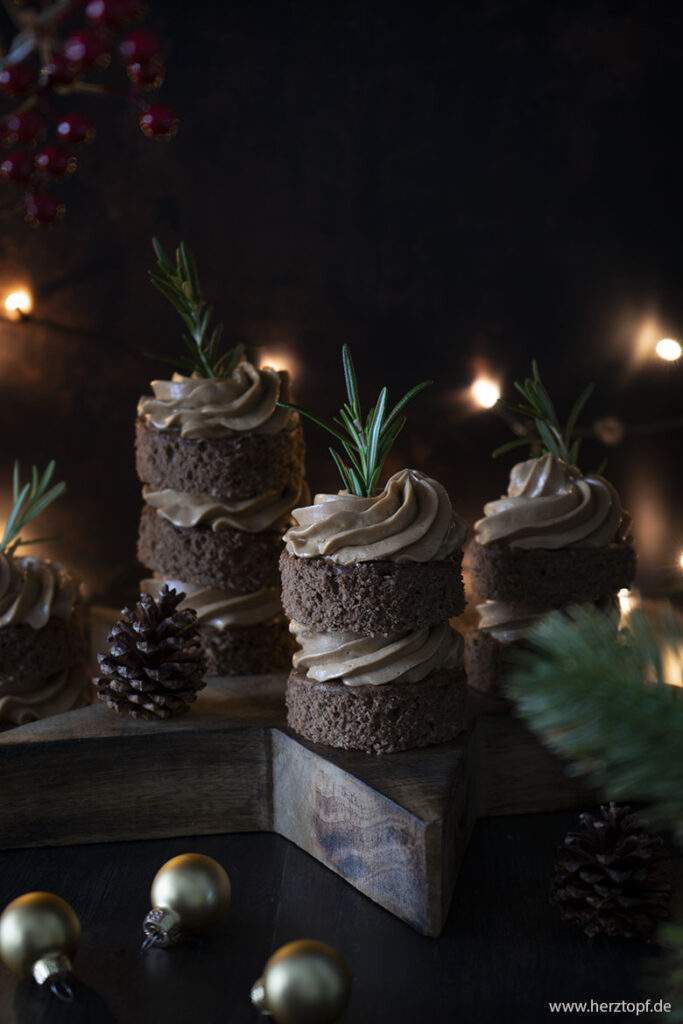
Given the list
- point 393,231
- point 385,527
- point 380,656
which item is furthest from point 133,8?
point 393,231

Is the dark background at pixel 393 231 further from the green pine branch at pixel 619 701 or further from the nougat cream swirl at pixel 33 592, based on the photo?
the green pine branch at pixel 619 701

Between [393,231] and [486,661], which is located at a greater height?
[393,231]

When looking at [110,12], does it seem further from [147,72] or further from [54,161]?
[54,161]

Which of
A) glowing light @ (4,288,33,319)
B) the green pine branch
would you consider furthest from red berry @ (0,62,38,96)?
glowing light @ (4,288,33,319)

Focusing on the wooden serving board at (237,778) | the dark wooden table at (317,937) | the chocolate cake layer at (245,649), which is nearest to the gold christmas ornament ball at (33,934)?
the dark wooden table at (317,937)

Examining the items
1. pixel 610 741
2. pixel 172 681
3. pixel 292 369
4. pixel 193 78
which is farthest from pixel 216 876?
pixel 193 78

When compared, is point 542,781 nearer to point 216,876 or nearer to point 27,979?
point 216,876

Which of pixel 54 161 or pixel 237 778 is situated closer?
pixel 54 161
